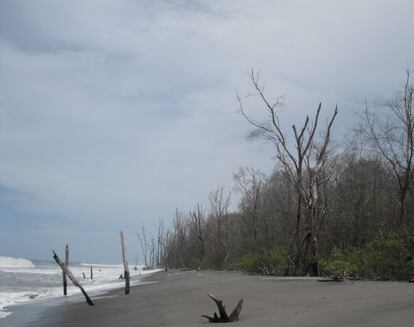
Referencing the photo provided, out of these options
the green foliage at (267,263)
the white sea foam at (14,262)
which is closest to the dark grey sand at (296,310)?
the green foliage at (267,263)

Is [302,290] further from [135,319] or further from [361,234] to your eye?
[361,234]

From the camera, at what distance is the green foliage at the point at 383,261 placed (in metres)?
13.2

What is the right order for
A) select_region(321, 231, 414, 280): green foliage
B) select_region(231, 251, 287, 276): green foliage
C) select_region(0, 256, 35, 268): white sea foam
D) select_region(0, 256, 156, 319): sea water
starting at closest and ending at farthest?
select_region(321, 231, 414, 280): green foliage, select_region(231, 251, 287, 276): green foliage, select_region(0, 256, 156, 319): sea water, select_region(0, 256, 35, 268): white sea foam

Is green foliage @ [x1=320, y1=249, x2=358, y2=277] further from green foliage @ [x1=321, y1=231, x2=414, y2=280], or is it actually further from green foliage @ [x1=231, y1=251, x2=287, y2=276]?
green foliage @ [x1=231, y1=251, x2=287, y2=276]

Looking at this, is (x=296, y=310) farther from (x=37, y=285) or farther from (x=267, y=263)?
(x=37, y=285)

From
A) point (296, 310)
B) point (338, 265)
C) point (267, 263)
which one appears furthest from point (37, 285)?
point (296, 310)

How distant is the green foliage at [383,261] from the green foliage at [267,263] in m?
4.81

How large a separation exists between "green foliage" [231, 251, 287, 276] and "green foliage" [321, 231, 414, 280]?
4807mm

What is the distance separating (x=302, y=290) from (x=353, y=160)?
18.2m

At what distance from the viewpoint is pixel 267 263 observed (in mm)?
22000

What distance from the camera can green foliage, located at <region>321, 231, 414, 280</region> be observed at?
13250 mm

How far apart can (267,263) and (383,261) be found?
880 cm

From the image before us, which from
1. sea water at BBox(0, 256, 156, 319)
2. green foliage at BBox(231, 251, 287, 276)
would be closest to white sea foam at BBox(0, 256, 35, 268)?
sea water at BBox(0, 256, 156, 319)

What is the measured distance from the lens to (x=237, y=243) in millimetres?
40938
